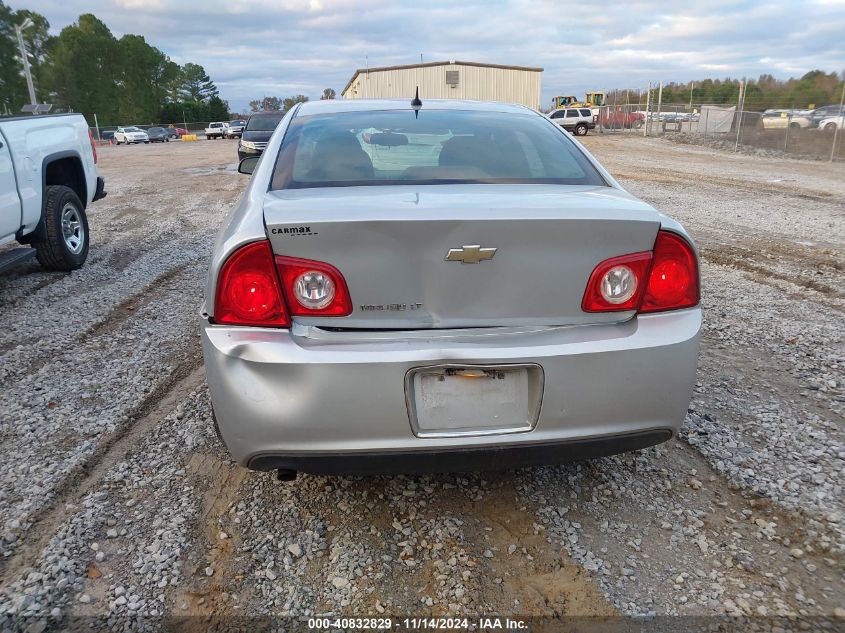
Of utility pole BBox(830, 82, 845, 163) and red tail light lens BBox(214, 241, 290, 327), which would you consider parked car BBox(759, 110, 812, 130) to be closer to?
utility pole BBox(830, 82, 845, 163)

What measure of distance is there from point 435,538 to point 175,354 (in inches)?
102

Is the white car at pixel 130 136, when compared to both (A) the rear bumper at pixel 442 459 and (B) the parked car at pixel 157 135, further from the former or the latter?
(A) the rear bumper at pixel 442 459

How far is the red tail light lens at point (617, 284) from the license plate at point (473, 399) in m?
0.33

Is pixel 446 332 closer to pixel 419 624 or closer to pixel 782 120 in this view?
pixel 419 624

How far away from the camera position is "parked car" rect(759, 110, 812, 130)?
23.3 meters

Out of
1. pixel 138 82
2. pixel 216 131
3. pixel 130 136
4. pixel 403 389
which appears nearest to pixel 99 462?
pixel 403 389

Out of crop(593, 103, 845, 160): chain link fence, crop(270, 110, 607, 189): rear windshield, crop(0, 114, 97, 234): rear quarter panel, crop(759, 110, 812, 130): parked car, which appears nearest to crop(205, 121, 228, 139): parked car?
crop(593, 103, 845, 160): chain link fence

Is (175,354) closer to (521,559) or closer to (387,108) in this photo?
(387,108)

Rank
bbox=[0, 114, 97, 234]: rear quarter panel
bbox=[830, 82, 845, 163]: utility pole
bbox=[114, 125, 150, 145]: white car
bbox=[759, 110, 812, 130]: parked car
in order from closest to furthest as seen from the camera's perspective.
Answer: bbox=[0, 114, 97, 234]: rear quarter panel → bbox=[830, 82, 845, 163]: utility pole → bbox=[759, 110, 812, 130]: parked car → bbox=[114, 125, 150, 145]: white car

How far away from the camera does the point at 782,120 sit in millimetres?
25422

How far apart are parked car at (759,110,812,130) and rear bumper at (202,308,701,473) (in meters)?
25.3

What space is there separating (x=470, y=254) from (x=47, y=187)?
590cm

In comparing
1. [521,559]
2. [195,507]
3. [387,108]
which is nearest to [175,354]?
[195,507]

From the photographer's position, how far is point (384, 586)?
217cm
